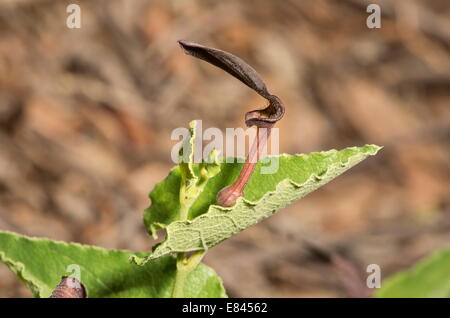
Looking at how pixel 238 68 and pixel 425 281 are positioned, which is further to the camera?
pixel 425 281

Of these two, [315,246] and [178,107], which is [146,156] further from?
[315,246]

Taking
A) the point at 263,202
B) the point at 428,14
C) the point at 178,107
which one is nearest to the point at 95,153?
the point at 178,107

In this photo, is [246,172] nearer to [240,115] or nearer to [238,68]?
[238,68]

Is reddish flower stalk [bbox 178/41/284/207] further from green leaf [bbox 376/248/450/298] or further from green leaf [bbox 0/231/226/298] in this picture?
green leaf [bbox 376/248/450/298]

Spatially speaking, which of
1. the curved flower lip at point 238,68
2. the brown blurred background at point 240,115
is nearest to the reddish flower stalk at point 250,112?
the curved flower lip at point 238,68

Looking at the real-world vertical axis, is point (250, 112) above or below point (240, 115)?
below

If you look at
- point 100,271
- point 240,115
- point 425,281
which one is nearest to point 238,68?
point 100,271

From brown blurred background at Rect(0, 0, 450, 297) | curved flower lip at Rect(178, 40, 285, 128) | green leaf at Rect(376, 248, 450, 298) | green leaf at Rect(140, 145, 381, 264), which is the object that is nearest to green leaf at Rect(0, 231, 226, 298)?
green leaf at Rect(140, 145, 381, 264)
